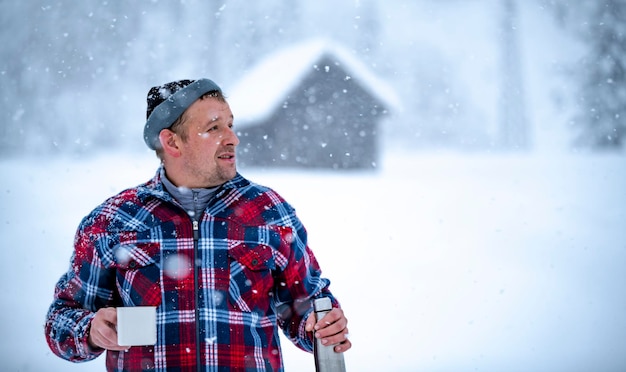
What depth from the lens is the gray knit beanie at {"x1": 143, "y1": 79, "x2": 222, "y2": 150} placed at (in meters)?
2.05

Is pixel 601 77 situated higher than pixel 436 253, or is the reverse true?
pixel 601 77

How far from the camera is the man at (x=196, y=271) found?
1.77m

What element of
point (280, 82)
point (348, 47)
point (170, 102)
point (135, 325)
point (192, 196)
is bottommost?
point (135, 325)

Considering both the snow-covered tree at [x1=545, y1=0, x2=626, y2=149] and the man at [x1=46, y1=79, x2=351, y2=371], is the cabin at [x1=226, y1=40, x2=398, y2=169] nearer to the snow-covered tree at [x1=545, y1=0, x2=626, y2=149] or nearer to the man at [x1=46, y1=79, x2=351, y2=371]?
the snow-covered tree at [x1=545, y1=0, x2=626, y2=149]

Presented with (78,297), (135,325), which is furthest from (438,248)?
(135,325)

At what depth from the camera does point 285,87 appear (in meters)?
10.2

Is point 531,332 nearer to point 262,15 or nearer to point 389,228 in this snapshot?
point 389,228

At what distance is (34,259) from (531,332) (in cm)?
483

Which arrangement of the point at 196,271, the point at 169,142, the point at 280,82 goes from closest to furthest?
the point at 196,271 → the point at 169,142 → the point at 280,82

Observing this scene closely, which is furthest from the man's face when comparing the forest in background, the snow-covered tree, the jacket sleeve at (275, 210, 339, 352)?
the snow-covered tree

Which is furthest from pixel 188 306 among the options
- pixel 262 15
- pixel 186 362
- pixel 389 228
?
pixel 262 15

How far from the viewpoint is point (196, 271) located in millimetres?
1786

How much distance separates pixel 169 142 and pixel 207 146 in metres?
0.16

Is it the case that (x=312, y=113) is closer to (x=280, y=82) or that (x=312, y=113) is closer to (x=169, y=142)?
(x=280, y=82)
